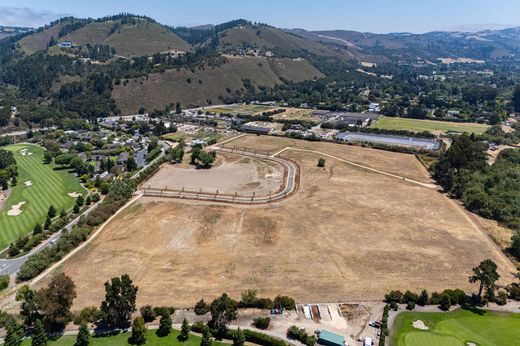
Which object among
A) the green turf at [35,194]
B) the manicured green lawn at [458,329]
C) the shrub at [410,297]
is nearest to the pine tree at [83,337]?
the manicured green lawn at [458,329]

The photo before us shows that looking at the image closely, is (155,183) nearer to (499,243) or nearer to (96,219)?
(96,219)

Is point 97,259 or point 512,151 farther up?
point 512,151

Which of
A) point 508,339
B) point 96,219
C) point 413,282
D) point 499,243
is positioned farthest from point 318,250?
point 96,219

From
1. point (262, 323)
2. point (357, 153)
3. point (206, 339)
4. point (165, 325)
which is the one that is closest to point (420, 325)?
point (262, 323)

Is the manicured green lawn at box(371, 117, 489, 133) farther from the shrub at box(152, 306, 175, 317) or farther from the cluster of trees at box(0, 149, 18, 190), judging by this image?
the shrub at box(152, 306, 175, 317)

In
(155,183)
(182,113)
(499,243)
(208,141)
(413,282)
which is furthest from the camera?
(182,113)

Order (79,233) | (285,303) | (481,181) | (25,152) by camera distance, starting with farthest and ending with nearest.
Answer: (25,152) → (481,181) → (79,233) → (285,303)

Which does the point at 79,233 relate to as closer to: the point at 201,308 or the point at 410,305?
the point at 201,308
